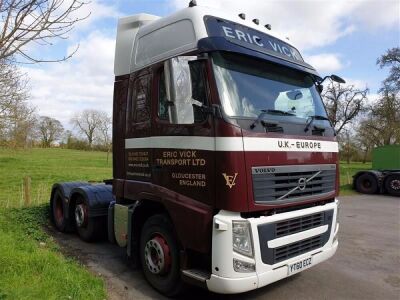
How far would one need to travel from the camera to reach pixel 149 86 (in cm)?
542

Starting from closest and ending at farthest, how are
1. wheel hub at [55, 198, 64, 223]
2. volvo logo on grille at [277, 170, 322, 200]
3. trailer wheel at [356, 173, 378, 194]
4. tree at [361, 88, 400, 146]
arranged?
volvo logo on grille at [277, 170, 322, 200] → wheel hub at [55, 198, 64, 223] → trailer wheel at [356, 173, 378, 194] → tree at [361, 88, 400, 146]

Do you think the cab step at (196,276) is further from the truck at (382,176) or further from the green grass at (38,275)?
the truck at (382,176)

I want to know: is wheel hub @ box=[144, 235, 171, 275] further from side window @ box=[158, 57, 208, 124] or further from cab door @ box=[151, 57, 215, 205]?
side window @ box=[158, 57, 208, 124]

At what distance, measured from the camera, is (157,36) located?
549cm

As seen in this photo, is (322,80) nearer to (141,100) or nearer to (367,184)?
(141,100)

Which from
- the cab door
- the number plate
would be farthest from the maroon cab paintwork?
the number plate

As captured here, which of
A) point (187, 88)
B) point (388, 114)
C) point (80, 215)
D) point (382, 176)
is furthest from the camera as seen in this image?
point (388, 114)

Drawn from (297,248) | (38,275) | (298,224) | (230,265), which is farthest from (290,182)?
(38,275)

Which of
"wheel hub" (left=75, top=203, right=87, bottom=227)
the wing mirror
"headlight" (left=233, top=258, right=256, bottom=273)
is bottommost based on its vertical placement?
"headlight" (left=233, top=258, right=256, bottom=273)

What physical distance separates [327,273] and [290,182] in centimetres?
222

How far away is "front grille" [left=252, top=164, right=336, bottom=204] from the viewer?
14.2ft

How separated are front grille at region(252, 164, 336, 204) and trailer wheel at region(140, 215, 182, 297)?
1.28m

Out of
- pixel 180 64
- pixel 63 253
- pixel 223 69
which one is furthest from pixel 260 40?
pixel 63 253

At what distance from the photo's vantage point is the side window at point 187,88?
4332mm
